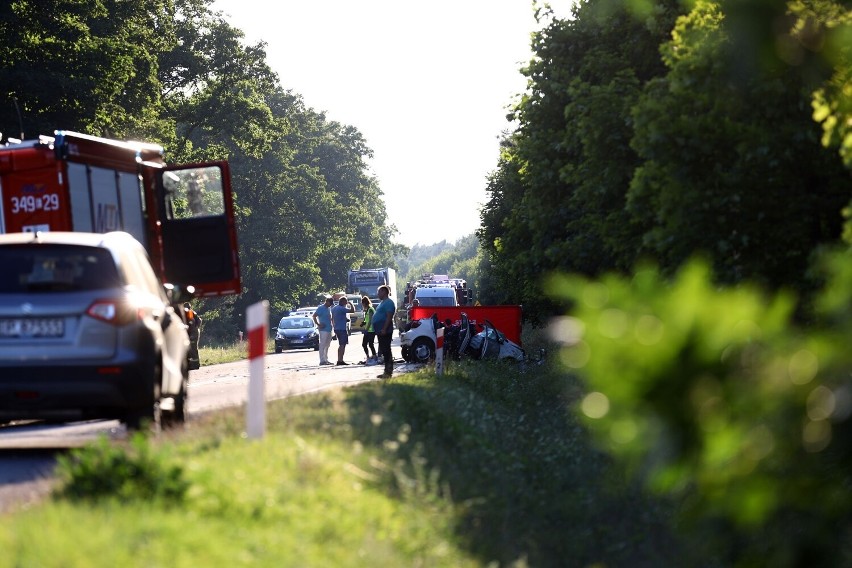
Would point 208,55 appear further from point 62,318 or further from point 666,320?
point 666,320

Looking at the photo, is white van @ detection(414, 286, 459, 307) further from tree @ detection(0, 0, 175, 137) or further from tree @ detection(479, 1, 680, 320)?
tree @ detection(479, 1, 680, 320)

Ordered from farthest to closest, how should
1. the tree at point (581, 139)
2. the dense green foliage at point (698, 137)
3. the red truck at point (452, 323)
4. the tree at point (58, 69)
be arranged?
the tree at point (58, 69), the red truck at point (452, 323), the tree at point (581, 139), the dense green foliage at point (698, 137)

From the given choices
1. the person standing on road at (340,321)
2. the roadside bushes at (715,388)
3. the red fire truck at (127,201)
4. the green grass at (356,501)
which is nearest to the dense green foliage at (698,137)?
the roadside bushes at (715,388)

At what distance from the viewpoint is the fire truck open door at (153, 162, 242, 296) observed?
62.6 feet

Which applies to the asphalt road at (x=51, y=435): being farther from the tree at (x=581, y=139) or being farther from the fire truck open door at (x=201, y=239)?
the tree at (x=581, y=139)

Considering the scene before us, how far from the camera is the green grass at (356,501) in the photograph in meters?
6.25

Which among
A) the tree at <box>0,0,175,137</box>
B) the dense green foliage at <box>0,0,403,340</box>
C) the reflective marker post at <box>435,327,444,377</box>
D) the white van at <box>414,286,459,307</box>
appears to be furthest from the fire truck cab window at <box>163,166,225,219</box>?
the white van at <box>414,286,459,307</box>

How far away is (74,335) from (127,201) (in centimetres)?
704

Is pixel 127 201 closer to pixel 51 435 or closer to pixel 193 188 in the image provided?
pixel 193 188

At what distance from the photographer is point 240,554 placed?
20.5ft

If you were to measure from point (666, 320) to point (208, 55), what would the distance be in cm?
5833

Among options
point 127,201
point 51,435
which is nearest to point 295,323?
point 127,201

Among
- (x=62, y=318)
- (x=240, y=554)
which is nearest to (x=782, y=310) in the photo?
(x=240, y=554)

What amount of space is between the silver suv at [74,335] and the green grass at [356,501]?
750 mm
